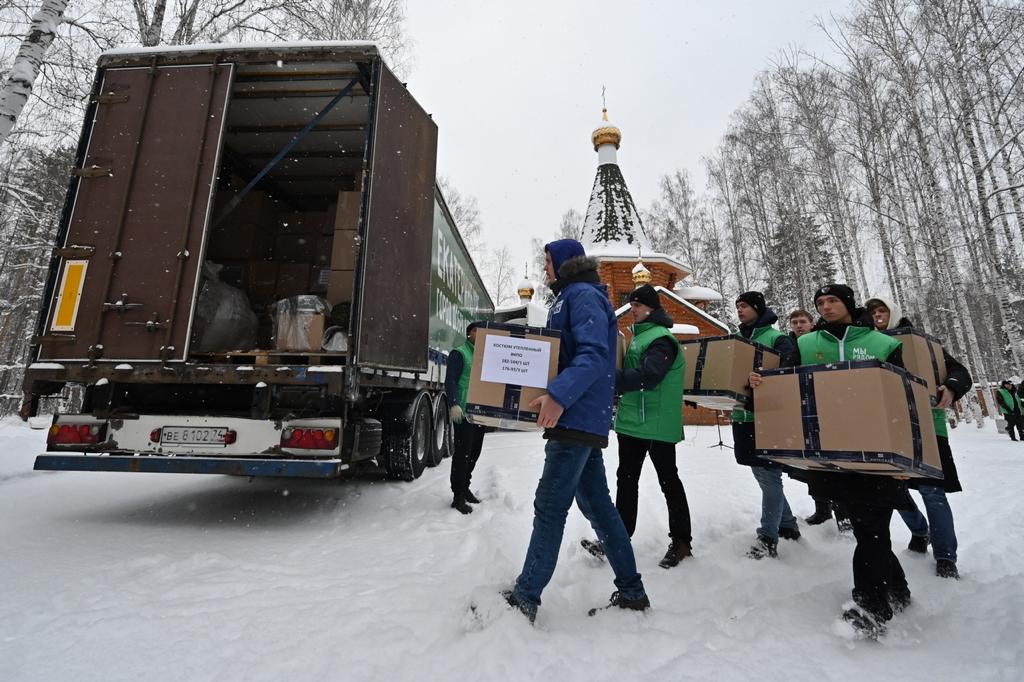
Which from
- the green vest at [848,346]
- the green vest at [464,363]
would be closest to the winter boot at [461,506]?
the green vest at [464,363]

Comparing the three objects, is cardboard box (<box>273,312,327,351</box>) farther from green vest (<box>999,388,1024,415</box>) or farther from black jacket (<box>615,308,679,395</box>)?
green vest (<box>999,388,1024,415</box>)

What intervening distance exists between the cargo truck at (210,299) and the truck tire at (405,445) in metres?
0.02

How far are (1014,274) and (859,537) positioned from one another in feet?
80.9

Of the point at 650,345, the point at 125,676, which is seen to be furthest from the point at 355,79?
the point at 125,676

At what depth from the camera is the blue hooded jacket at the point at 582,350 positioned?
1.97 metres

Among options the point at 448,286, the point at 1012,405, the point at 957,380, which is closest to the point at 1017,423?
the point at 1012,405

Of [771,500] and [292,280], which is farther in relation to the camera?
[292,280]

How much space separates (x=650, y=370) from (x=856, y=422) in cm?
95

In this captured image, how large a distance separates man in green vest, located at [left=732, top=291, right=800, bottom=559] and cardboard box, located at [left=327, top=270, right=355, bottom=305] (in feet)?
11.5

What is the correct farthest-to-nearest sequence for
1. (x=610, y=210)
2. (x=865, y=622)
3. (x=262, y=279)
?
(x=610, y=210) < (x=262, y=279) < (x=865, y=622)

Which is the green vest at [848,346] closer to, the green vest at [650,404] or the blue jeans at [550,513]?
the green vest at [650,404]

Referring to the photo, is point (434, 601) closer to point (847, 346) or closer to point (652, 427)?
point (652, 427)

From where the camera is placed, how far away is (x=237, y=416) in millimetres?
3541

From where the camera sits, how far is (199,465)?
3.43 meters
